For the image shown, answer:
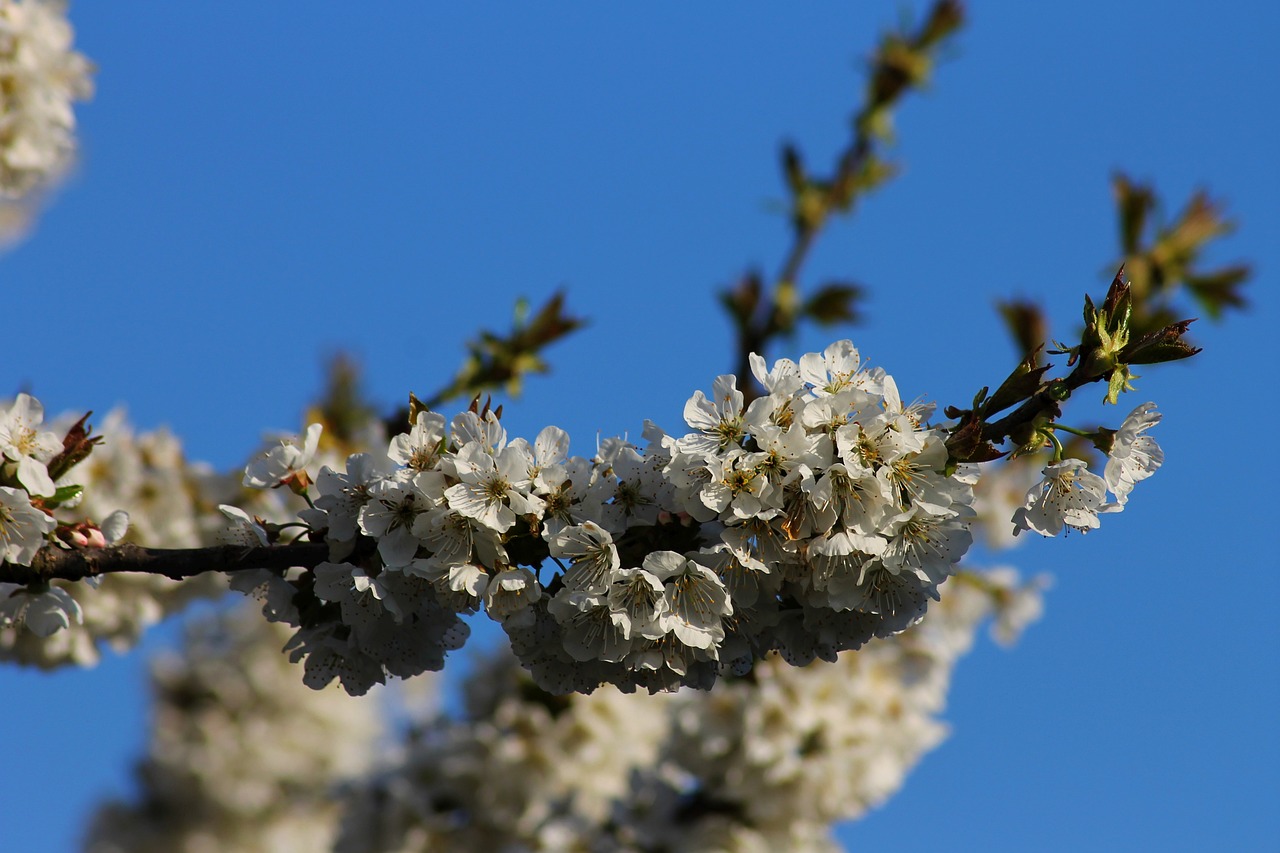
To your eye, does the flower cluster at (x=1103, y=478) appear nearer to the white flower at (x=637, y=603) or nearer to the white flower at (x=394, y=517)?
the white flower at (x=637, y=603)

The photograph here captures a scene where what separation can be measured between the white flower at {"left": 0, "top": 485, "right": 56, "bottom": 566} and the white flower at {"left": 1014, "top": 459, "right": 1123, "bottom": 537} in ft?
8.18

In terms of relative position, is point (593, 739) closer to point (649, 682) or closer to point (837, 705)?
point (837, 705)

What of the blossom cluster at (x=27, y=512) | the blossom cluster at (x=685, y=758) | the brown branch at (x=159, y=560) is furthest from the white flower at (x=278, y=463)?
the blossom cluster at (x=685, y=758)

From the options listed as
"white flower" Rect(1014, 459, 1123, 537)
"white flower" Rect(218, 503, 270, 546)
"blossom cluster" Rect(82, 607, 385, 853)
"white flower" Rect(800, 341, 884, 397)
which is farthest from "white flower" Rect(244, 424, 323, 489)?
"blossom cluster" Rect(82, 607, 385, 853)

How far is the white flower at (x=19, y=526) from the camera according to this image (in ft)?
9.43

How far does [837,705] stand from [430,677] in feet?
30.7

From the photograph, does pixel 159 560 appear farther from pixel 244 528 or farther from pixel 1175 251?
pixel 1175 251

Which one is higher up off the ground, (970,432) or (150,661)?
(150,661)

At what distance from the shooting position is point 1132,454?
285cm

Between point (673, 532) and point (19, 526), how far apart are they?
5.51 ft

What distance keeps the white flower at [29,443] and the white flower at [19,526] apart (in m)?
0.10

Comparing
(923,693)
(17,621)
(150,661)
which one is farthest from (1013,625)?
(150,661)

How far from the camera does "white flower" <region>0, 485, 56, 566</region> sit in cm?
287

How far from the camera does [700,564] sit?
2.70 m
